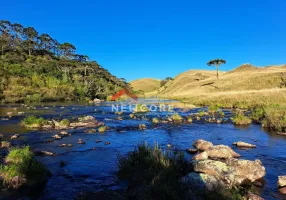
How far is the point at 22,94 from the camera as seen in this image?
67.4 metres

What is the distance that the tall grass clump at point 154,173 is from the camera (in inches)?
314

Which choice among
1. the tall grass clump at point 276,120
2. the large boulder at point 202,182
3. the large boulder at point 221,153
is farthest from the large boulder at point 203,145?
the tall grass clump at point 276,120

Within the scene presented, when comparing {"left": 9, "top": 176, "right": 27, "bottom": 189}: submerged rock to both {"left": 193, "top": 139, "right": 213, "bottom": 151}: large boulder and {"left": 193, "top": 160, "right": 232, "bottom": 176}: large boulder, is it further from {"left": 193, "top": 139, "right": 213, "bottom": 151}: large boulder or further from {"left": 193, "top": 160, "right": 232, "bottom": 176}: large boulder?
{"left": 193, "top": 139, "right": 213, "bottom": 151}: large boulder

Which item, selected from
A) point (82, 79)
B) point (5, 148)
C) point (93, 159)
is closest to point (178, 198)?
point (93, 159)

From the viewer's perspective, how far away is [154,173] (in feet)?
32.6

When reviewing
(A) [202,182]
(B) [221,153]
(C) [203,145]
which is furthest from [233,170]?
(C) [203,145]

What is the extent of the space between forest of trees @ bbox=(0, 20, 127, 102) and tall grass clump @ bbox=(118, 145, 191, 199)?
6041 centimetres

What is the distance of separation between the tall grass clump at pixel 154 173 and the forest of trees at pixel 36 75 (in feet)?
198

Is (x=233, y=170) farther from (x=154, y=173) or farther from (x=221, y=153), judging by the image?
(x=221, y=153)

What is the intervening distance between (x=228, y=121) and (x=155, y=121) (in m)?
8.68

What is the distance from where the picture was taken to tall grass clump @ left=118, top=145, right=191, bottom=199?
7.98 metres

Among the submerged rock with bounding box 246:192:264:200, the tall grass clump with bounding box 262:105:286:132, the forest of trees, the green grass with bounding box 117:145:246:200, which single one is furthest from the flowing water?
the forest of trees

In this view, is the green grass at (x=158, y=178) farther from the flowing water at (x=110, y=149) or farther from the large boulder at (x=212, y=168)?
the flowing water at (x=110, y=149)

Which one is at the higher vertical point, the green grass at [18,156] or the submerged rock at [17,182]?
the green grass at [18,156]
